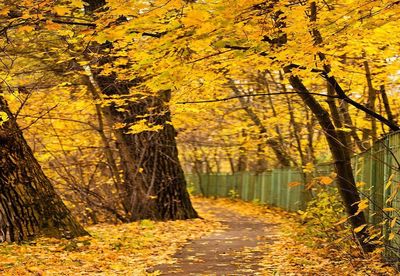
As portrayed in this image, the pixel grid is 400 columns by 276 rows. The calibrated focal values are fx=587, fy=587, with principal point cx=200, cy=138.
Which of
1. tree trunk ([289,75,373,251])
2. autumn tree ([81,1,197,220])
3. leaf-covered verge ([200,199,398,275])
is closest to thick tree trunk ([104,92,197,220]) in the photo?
autumn tree ([81,1,197,220])

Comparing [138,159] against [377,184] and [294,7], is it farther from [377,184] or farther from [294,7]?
[294,7]

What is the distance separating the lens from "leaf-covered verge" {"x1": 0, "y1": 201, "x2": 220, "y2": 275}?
8.04 metres

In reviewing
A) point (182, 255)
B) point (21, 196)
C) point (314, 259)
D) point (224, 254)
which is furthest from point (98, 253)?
point (314, 259)

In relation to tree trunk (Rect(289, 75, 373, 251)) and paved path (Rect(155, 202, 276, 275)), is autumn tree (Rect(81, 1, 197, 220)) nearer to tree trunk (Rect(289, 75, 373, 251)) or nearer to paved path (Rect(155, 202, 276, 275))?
paved path (Rect(155, 202, 276, 275))

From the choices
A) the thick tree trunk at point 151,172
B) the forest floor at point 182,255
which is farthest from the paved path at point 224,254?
the thick tree trunk at point 151,172

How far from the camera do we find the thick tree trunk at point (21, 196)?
1014cm

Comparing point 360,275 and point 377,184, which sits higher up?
point 377,184

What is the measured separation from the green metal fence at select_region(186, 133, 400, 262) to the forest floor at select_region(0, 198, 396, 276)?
675 mm

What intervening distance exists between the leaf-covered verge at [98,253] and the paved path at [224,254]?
0.31 m

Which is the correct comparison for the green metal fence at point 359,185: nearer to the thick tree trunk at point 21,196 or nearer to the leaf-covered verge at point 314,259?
the leaf-covered verge at point 314,259

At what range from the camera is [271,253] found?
10.1 meters

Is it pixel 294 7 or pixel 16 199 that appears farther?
pixel 16 199

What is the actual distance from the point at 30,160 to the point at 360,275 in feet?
20.4

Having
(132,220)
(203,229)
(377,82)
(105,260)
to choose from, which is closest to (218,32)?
(105,260)
